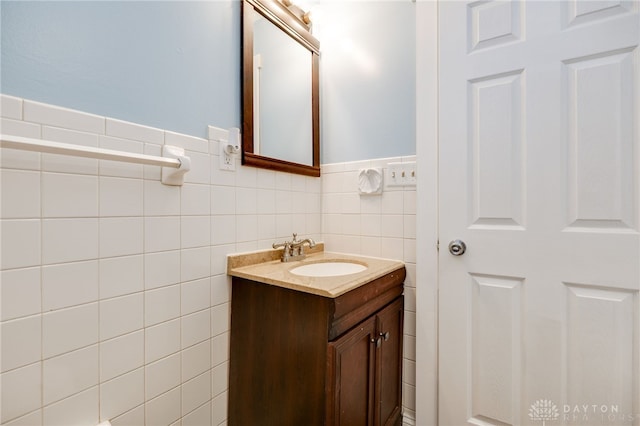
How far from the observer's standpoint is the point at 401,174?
4.62ft

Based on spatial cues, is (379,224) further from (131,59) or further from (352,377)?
(131,59)

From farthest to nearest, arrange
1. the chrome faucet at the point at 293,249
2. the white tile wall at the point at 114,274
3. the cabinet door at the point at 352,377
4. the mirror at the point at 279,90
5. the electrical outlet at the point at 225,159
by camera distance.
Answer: the chrome faucet at the point at 293,249 → the mirror at the point at 279,90 → the electrical outlet at the point at 225,159 → the cabinet door at the point at 352,377 → the white tile wall at the point at 114,274

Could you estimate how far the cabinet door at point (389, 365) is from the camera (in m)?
1.15

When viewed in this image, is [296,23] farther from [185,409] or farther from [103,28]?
[185,409]

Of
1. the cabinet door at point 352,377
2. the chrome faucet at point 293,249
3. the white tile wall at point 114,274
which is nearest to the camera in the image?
the white tile wall at point 114,274

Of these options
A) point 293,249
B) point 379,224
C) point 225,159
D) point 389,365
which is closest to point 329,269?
point 293,249

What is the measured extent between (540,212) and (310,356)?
958 mm

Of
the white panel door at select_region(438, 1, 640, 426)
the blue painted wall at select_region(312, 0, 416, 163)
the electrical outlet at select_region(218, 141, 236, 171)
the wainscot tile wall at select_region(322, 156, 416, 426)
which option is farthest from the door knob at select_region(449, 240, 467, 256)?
the electrical outlet at select_region(218, 141, 236, 171)

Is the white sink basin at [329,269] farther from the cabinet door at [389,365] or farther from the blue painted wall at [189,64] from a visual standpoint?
the blue painted wall at [189,64]

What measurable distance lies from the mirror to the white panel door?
718 mm

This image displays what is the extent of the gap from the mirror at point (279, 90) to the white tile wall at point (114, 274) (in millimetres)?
179

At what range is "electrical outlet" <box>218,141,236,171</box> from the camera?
113cm

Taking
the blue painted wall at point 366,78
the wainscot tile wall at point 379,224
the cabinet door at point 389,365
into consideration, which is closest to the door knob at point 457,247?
the wainscot tile wall at point 379,224

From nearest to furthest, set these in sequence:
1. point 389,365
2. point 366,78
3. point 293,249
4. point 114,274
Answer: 1. point 114,274
2. point 389,365
3. point 293,249
4. point 366,78
